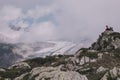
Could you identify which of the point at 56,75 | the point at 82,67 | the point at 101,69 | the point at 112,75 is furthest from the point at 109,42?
the point at 56,75

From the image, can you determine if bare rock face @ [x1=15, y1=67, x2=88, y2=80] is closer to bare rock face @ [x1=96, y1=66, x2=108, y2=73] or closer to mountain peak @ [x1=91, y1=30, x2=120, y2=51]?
bare rock face @ [x1=96, y1=66, x2=108, y2=73]

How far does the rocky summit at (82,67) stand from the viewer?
387 ft

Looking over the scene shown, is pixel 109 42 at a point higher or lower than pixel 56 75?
higher

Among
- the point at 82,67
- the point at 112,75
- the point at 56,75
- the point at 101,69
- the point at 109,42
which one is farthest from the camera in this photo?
the point at 109,42

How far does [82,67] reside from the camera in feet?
509

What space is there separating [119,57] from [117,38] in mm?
22787

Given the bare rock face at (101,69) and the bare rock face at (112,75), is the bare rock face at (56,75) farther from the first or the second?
the bare rock face at (101,69)

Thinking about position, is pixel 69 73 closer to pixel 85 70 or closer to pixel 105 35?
pixel 85 70

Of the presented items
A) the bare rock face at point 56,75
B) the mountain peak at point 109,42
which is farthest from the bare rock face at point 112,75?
the mountain peak at point 109,42

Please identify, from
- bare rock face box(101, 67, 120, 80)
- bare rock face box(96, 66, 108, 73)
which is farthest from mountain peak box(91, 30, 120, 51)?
bare rock face box(101, 67, 120, 80)

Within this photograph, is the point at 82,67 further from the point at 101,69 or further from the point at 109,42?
the point at 109,42

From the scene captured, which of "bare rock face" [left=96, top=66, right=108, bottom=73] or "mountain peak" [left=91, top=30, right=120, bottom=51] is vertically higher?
"mountain peak" [left=91, top=30, right=120, bottom=51]

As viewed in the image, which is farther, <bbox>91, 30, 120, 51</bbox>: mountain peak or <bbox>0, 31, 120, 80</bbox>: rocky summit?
<bbox>91, 30, 120, 51</bbox>: mountain peak

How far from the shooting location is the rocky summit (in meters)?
118
